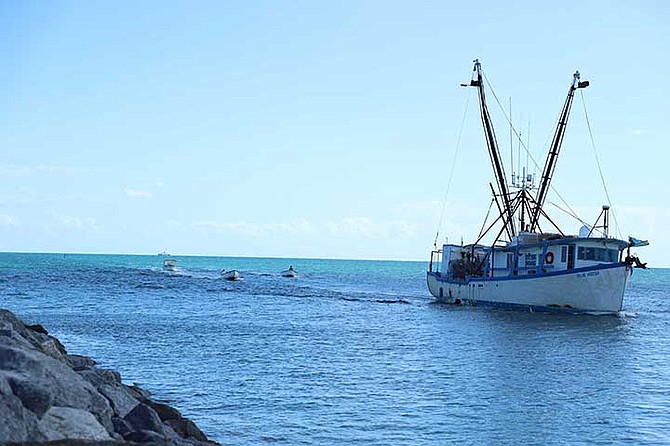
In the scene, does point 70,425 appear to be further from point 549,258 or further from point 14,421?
point 549,258

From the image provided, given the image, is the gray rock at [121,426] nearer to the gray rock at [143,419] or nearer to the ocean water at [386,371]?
the gray rock at [143,419]

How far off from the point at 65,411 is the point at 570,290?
4432cm

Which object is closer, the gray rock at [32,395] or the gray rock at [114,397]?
the gray rock at [32,395]

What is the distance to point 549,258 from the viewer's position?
173ft

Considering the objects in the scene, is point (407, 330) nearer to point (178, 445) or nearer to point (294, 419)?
point (294, 419)

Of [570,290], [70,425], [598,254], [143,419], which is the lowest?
[143,419]

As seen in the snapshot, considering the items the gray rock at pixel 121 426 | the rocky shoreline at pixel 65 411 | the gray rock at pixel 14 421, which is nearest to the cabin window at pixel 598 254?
the rocky shoreline at pixel 65 411

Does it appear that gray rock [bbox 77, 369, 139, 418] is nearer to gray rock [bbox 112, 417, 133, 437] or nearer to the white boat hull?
gray rock [bbox 112, 417, 133, 437]

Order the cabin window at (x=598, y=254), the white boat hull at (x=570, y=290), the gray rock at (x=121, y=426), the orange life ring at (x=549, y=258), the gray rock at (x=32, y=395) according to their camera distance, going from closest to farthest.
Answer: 1. the gray rock at (x=32, y=395)
2. the gray rock at (x=121, y=426)
3. the white boat hull at (x=570, y=290)
4. the cabin window at (x=598, y=254)
5. the orange life ring at (x=549, y=258)

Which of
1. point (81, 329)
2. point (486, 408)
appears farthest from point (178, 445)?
point (81, 329)

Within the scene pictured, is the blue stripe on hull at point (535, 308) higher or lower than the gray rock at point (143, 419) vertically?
higher

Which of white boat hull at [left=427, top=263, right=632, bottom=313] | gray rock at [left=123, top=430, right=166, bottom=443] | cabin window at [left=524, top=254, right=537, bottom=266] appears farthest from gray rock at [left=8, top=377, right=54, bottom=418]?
cabin window at [left=524, top=254, right=537, bottom=266]

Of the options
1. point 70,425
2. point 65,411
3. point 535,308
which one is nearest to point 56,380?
point 65,411

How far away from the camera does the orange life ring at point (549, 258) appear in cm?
5243
